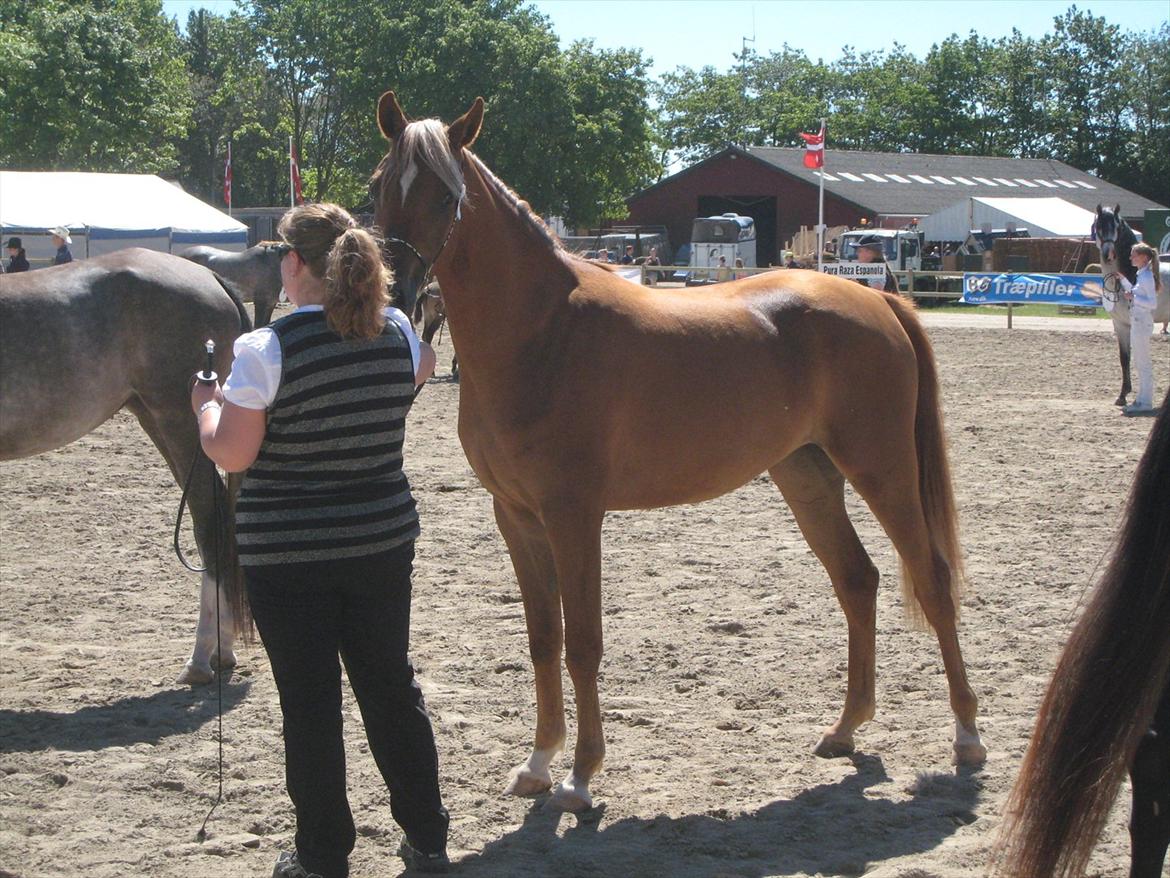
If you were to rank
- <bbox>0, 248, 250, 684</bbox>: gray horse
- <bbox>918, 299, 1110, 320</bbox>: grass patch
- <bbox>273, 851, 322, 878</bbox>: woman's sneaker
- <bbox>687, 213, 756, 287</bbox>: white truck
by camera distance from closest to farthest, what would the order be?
<bbox>273, 851, 322, 878</bbox>: woman's sneaker, <bbox>0, 248, 250, 684</bbox>: gray horse, <bbox>918, 299, 1110, 320</bbox>: grass patch, <bbox>687, 213, 756, 287</bbox>: white truck

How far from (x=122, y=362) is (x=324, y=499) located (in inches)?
108

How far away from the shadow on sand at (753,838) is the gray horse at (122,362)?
214 cm

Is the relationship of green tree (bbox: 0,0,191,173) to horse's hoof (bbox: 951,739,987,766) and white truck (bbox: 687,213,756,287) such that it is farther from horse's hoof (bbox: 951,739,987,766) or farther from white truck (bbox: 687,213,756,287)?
horse's hoof (bbox: 951,739,987,766)

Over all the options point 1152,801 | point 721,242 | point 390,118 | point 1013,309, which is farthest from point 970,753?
point 721,242

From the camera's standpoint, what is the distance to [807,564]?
271 inches

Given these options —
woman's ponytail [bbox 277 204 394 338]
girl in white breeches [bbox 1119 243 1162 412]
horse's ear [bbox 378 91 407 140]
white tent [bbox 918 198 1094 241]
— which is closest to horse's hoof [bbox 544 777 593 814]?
woman's ponytail [bbox 277 204 394 338]

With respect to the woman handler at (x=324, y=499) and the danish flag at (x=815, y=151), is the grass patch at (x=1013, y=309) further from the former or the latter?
Result: the woman handler at (x=324, y=499)

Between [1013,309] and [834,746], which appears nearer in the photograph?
[834,746]

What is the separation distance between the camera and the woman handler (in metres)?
3.10

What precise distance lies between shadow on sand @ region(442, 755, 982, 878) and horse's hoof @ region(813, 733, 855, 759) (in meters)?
0.28

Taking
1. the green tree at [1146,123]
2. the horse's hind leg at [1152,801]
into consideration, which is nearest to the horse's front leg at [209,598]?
the horse's hind leg at [1152,801]

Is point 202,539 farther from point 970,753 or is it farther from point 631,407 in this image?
point 970,753

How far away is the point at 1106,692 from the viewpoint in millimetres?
2111

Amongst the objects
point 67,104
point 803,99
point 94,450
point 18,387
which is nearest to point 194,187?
point 67,104
